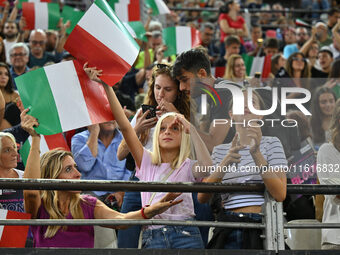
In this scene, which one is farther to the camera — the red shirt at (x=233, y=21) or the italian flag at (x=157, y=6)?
the red shirt at (x=233, y=21)

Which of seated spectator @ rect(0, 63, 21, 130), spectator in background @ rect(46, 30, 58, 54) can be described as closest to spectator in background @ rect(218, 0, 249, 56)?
spectator in background @ rect(46, 30, 58, 54)

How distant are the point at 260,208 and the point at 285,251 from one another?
35 cm

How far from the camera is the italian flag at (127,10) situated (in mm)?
8680

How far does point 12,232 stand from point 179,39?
16.4 feet

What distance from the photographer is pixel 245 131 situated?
3.66 metres

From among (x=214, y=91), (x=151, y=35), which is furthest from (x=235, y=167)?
(x=151, y=35)

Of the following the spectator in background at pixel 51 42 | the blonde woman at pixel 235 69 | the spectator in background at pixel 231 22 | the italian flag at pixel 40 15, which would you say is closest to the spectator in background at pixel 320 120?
the blonde woman at pixel 235 69

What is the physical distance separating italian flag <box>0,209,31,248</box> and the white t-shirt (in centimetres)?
173

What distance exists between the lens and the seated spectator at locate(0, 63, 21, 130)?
6.27 meters

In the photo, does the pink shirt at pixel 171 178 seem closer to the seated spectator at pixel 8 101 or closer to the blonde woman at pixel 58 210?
the blonde woman at pixel 58 210

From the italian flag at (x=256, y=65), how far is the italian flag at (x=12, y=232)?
5.56 meters

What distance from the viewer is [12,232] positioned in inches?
160

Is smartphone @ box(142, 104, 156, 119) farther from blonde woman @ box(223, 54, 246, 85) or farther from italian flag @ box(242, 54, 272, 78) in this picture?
italian flag @ box(242, 54, 272, 78)

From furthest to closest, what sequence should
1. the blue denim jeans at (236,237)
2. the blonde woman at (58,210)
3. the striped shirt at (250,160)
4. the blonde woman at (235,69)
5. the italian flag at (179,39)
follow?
the italian flag at (179,39), the blonde woman at (235,69), the blonde woman at (58,210), the blue denim jeans at (236,237), the striped shirt at (250,160)
